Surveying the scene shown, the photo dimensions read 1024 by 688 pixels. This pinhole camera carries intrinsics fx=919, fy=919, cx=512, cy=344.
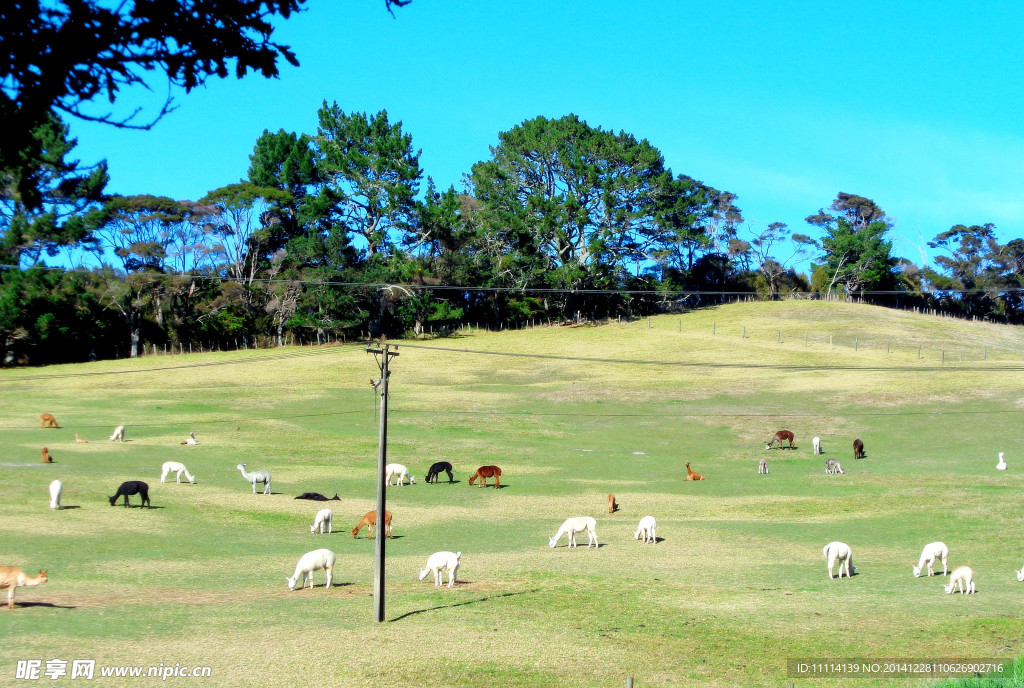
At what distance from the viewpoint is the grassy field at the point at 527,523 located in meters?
16.7

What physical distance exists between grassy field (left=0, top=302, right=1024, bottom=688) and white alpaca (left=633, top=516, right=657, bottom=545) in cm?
64

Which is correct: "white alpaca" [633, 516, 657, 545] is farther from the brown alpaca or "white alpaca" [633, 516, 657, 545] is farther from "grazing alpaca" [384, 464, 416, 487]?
"grazing alpaca" [384, 464, 416, 487]

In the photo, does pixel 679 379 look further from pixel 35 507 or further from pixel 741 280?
pixel 741 280

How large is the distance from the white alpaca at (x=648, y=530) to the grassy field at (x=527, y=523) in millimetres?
644

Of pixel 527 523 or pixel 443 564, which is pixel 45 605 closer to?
pixel 443 564

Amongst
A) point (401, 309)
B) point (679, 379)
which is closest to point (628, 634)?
point (679, 379)

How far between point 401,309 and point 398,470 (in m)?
63.2

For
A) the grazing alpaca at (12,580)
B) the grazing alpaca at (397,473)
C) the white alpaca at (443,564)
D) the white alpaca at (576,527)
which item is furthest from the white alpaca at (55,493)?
the white alpaca at (576,527)

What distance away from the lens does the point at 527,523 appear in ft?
106

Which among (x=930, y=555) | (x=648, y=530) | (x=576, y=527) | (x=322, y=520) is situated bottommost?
(x=322, y=520)

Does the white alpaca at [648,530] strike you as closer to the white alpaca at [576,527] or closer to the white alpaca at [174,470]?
the white alpaca at [576,527]

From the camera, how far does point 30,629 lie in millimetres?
17359

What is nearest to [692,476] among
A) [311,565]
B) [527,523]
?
[527,523]

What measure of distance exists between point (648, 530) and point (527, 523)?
531 centimetres
